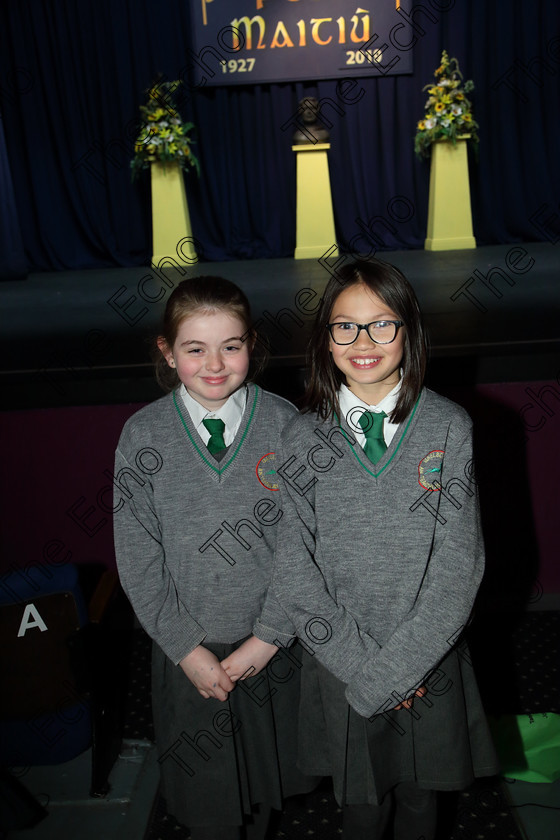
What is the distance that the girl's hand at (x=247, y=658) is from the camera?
1016mm

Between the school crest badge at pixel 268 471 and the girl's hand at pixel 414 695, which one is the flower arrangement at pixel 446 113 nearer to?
the school crest badge at pixel 268 471

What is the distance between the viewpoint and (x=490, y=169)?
231 inches

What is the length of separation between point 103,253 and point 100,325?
3218 mm

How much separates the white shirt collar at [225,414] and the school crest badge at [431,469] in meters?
0.27

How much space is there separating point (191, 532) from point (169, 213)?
4876mm

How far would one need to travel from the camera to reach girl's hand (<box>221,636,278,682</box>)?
102 cm

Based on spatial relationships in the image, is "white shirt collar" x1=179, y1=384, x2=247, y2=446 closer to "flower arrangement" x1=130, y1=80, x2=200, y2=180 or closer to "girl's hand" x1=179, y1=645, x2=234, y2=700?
"girl's hand" x1=179, y1=645, x2=234, y2=700

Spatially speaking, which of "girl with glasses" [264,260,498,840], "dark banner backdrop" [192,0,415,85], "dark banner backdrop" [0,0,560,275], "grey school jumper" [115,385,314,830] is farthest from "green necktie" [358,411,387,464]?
"dark banner backdrop" [192,0,415,85]

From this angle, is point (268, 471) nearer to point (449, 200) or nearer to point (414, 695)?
point (414, 695)

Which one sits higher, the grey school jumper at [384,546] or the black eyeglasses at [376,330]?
the black eyeglasses at [376,330]

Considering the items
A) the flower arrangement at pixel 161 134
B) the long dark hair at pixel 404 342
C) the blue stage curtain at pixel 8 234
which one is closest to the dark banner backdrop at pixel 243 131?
the blue stage curtain at pixel 8 234

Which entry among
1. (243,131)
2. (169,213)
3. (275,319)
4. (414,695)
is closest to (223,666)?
(414,695)

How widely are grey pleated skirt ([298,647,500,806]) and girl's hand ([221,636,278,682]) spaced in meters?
0.06

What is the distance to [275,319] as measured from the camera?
2.88 m
